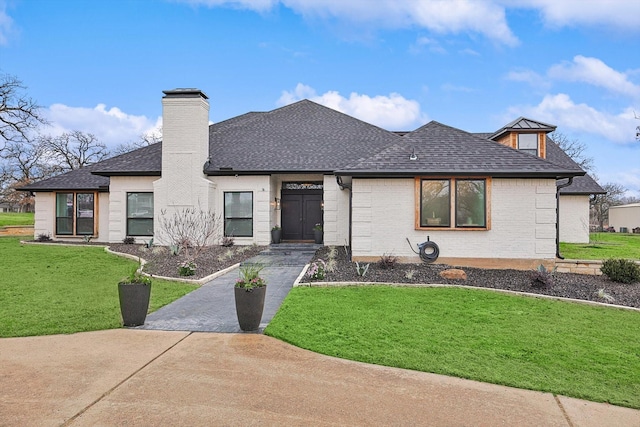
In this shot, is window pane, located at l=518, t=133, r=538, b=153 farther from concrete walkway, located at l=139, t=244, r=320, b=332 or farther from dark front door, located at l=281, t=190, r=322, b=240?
concrete walkway, located at l=139, t=244, r=320, b=332

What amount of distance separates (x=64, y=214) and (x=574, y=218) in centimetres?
2592

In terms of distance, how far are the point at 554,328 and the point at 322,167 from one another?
37.7ft

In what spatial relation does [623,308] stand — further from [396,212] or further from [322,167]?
[322,167]

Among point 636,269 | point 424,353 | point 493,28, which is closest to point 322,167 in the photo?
point 493,28

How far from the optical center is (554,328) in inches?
250

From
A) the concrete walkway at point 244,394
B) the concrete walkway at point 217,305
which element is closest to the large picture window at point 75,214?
the concrete walkway at point 217,305

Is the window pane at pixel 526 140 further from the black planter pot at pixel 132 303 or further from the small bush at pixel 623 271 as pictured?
the black planter pot at pixel 132 303

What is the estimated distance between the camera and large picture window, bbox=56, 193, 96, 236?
63.8ft

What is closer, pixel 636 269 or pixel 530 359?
pixel 530 359

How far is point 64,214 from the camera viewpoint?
19.7 metres

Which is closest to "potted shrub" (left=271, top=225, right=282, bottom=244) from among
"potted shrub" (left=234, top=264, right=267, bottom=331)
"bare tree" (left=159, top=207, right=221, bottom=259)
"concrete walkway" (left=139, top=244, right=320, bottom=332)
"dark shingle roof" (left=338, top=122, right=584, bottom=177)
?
"bare tree" (left=159, top=207, right=221, bottom=259)

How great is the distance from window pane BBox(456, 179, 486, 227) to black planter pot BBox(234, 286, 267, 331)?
7.81m

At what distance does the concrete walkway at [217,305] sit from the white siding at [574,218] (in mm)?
15203

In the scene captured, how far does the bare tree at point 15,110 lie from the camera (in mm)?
28453
